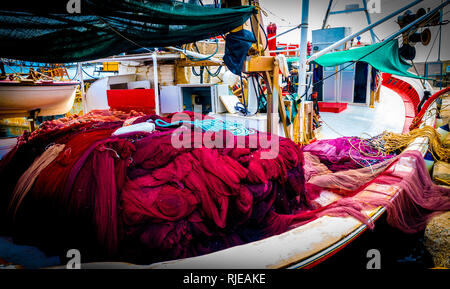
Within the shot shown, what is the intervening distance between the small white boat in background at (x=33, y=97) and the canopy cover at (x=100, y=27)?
168 inches

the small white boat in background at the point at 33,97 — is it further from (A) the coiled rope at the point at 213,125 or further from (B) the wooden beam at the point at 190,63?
(A) the coiled rope at the point at 213,125

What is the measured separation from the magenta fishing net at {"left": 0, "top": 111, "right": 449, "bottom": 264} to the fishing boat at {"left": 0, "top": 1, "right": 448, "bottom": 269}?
45mm

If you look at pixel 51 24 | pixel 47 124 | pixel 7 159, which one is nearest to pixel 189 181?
pixel 51 24

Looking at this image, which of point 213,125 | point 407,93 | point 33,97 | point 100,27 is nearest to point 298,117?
point 213,125

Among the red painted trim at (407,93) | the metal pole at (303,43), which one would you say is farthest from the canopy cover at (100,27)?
the red painted trim at (407,93)

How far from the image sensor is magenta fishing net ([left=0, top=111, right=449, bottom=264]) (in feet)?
6.48

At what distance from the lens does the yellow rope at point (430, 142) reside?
14.8ft

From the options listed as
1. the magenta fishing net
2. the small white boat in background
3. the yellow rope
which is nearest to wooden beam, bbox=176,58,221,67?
the small white boat in background

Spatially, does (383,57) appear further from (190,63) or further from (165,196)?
(165,196)

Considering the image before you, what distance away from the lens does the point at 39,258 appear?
6.99 feet

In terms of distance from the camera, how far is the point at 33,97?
612 centimetres
